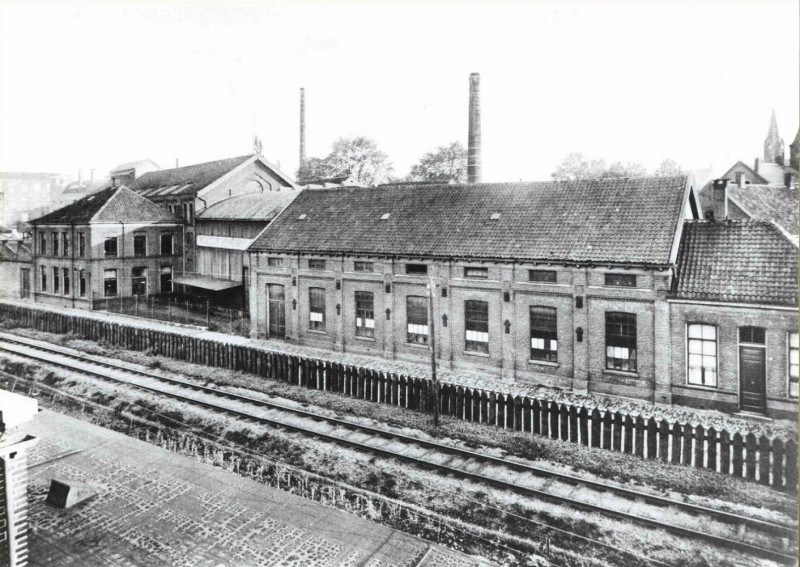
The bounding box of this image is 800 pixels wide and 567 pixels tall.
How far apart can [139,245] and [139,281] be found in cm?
258

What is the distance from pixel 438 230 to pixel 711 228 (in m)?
10.3

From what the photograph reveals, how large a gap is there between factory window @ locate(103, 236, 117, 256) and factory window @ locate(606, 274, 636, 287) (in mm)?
33204

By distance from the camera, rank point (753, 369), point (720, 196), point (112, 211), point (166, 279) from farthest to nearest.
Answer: point (166, 279), point (112, 211), point (720, 196), point (753, 369)

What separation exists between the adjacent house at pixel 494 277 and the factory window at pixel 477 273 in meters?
0.05

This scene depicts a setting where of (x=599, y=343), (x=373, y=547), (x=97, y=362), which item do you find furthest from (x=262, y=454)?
(x=97, y=362)

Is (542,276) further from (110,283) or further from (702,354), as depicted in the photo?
(110,283)

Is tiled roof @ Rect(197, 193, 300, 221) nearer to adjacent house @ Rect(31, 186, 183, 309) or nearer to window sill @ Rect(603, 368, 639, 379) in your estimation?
adjacent house @ Rect(31, 186, 183, 309)

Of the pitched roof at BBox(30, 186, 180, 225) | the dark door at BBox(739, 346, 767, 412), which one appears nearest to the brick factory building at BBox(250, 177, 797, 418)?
the dark door at BBox(739, 346, 767, 412)

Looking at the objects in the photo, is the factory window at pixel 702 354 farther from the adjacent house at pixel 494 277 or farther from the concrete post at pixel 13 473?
the concrete post at pixel 13 473

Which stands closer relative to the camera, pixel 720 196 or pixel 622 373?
pixel 622 373

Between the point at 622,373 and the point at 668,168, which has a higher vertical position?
the point at 668,168

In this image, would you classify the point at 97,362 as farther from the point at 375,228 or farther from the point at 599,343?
the point at 599,343

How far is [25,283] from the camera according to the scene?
145ft

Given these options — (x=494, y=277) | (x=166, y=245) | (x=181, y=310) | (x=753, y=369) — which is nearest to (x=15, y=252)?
(x=166, y=245)
